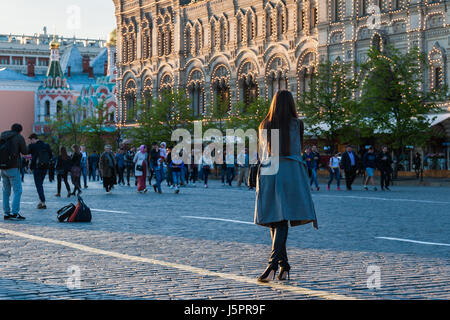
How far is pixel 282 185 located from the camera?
788cm

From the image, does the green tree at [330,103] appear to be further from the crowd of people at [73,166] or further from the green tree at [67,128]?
the green tree at [67,128]

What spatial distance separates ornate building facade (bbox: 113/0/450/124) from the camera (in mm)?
43594

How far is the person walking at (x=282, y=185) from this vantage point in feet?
25.6

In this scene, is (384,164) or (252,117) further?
(252,117)

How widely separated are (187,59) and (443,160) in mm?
26139

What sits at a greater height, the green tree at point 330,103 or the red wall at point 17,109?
the red wall at point 17,109

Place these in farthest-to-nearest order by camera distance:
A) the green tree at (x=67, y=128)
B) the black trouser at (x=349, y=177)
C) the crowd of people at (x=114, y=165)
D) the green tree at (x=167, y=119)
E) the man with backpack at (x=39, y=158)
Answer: the green tree at (x=67, y=128) → the green tree at (x=167, y=119) → the black trouser at (x=349, y=177) → the man with backpack at (x=39, y=158) → the crowd of people at (x=114, y=165)

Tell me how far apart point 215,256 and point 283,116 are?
251cm

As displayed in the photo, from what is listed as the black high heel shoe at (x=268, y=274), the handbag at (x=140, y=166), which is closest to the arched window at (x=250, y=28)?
the handbag at (x=140, y=166)

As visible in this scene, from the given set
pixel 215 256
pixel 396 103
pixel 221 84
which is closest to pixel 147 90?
pixel 221 84

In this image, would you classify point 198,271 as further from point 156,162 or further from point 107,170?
point 156,162

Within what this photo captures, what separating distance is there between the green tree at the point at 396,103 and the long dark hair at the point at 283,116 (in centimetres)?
2879

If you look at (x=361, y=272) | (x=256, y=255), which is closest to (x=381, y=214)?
(x=256, y=255)

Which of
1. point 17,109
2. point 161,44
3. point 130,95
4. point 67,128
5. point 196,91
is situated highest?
point 161,44
